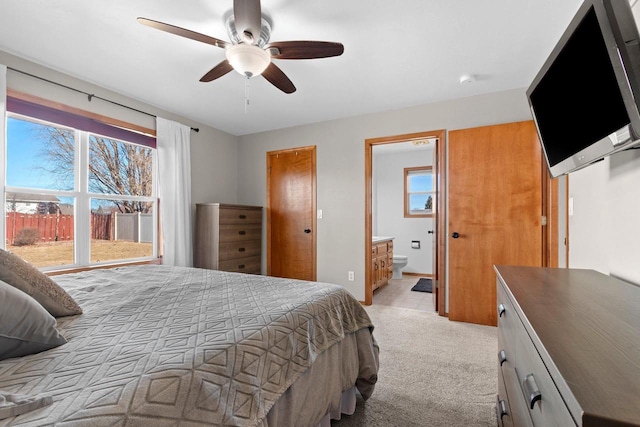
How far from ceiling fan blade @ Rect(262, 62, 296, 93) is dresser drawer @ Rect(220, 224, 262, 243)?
198 centimetres

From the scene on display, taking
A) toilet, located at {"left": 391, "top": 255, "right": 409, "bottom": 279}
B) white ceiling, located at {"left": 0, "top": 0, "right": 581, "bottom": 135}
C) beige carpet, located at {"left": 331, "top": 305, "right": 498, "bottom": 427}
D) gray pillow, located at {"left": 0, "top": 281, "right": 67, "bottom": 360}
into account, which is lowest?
beige carpet, located at {"left": 331, "top": 305, "right": 498, "bottom": 427}

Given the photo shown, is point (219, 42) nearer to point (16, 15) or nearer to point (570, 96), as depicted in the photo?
point (16, 15)

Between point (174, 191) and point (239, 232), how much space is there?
943 millimetres

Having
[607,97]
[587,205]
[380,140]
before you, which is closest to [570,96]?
[607,97]

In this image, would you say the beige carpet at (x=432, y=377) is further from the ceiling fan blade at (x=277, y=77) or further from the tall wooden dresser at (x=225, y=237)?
the ceiling fan blade at (x=277, y=77)

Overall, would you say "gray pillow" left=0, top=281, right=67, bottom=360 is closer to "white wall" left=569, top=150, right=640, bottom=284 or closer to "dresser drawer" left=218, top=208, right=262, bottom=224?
"white wall" left=569, top=150, right=640, bottom=284

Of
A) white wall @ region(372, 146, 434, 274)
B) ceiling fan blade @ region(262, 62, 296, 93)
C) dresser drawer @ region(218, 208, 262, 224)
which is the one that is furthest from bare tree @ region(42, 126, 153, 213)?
white wall @ region(372, 146, 434, 274)

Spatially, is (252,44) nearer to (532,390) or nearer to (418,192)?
(532,390)

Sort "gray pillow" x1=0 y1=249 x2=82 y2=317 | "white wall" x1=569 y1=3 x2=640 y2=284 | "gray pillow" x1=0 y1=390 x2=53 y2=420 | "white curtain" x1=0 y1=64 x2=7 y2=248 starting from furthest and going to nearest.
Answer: "white curtain" x1=0 y1=64 x2=7 y2=248
"white wall" x1=569 y1=3 x2=640 y2=284
"gray pillow" x1=0 y1=249 x2=82 y2=317
"gray pillow" x1=0 y1=390 x2=53 y2=420

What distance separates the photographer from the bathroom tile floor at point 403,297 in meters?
3.67

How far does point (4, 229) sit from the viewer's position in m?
2.29

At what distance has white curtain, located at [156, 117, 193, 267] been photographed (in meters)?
3.39

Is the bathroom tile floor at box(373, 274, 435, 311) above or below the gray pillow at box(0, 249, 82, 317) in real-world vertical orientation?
below

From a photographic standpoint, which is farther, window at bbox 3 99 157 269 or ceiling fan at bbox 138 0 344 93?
window at bbox 3 99 157 269
